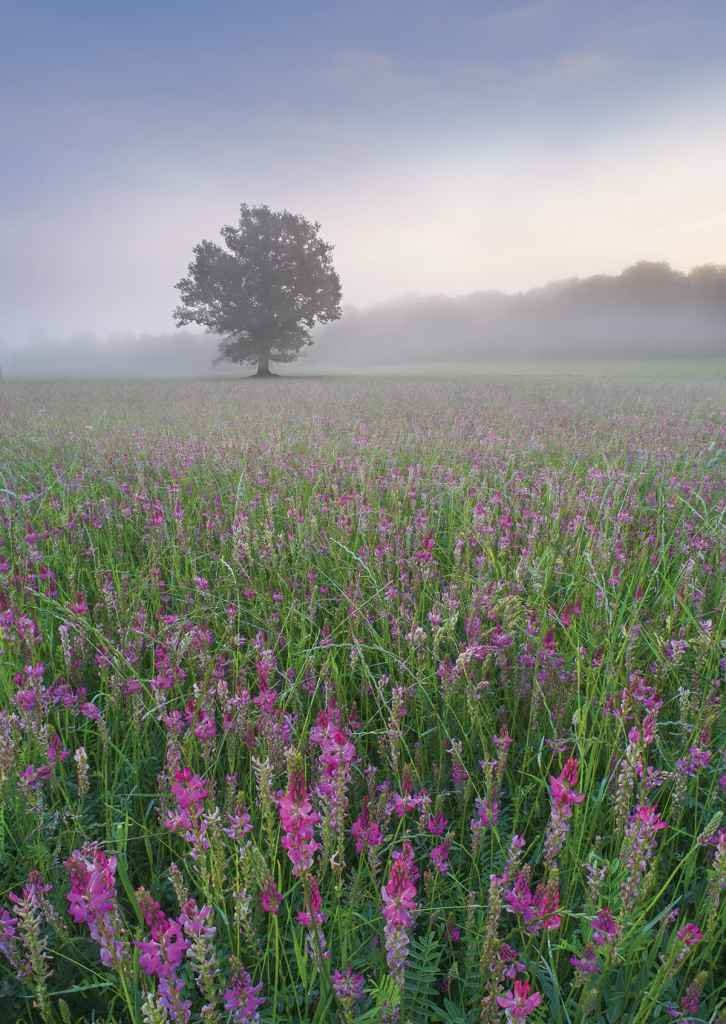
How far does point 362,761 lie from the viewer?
1686mm

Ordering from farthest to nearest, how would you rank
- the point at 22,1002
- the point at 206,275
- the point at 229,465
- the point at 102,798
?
the point at 206,275, the point at 229,465, the point at 102,798, the point at 22,1002

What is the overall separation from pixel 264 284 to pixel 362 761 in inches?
1606

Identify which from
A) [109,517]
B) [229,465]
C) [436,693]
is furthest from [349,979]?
[229,465]

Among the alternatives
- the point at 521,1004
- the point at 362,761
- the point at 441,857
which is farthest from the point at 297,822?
the point at 362,761

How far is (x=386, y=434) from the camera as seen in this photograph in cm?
691

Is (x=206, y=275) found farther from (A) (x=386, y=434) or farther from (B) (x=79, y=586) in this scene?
(B) (x=79, y=586)

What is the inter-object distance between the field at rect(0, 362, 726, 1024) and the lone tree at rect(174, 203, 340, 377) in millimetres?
37101

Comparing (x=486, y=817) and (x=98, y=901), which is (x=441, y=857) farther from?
(x=98, y=901)

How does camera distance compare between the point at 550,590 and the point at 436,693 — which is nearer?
the point at 436,693

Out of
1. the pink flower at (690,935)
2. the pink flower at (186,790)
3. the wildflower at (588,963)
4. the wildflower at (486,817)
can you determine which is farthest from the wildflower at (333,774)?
the pink flower at (690,935)

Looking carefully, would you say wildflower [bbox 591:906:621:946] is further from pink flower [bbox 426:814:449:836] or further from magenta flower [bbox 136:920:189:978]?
magenta flower [bbox 136:920:189:978]

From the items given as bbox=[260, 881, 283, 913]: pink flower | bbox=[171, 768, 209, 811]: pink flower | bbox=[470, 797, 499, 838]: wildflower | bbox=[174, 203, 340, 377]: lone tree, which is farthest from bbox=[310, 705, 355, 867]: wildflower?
bbox=[174, 203, 340, 377]: lone tree

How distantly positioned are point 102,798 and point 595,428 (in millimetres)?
7295

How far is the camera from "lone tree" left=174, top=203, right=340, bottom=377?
125 feet
